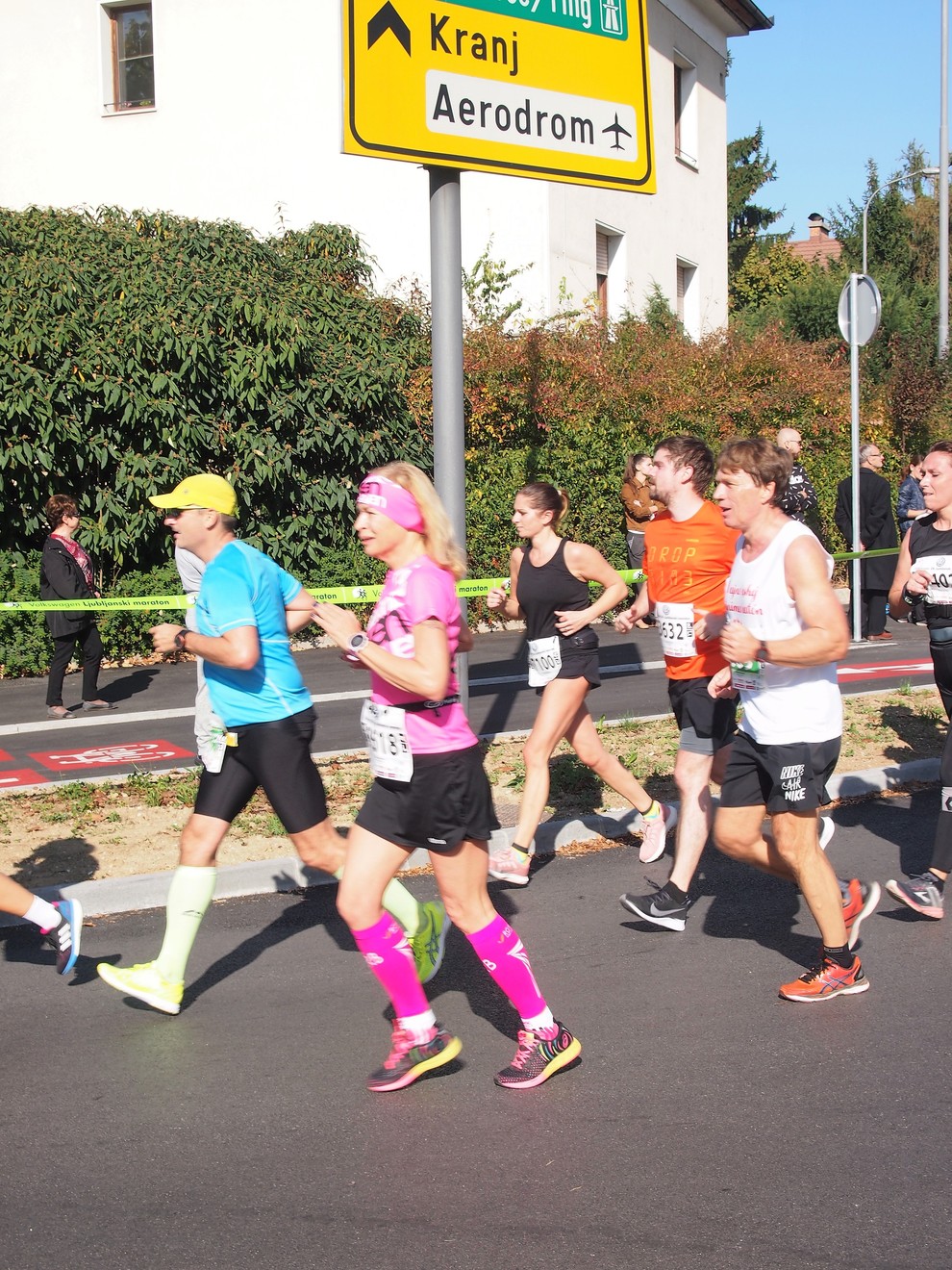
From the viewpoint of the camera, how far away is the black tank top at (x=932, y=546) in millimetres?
6125

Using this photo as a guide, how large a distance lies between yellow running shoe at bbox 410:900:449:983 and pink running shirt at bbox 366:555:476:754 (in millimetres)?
1044

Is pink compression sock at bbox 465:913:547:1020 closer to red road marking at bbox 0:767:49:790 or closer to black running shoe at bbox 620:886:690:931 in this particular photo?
black running shoe at bbox 620:886:690:931

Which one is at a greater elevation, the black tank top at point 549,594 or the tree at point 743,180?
the tree at point 743,180

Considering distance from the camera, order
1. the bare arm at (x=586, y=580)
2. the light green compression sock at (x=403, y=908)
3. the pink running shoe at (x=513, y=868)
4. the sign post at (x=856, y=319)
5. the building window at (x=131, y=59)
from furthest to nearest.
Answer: the building window at (x=131, y=59)
the sign post at (x=856, y=319)
the bare arm at (x=586, y=580)
the pink running shoe at (x=513, y=868)
the light green compression sock at (x=403, y=908)

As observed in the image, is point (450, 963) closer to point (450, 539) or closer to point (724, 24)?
point (450, 539)

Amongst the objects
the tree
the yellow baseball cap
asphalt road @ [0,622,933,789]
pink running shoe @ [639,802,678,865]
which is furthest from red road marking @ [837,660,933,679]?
the tree

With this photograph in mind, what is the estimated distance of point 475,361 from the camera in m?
17.0

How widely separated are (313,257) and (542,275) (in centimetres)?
410

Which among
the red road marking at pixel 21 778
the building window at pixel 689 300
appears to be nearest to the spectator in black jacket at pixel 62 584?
the red road marking at pixel 21 778

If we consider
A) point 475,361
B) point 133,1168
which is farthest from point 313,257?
point 133,1168

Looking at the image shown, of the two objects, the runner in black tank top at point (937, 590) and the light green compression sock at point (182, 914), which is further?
the runner in black tank top at point (937, 590)

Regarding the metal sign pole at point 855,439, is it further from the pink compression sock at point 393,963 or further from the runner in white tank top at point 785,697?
the pink compression sock at point 393,963

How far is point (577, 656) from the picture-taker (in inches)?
269

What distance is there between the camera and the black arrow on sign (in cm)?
751
